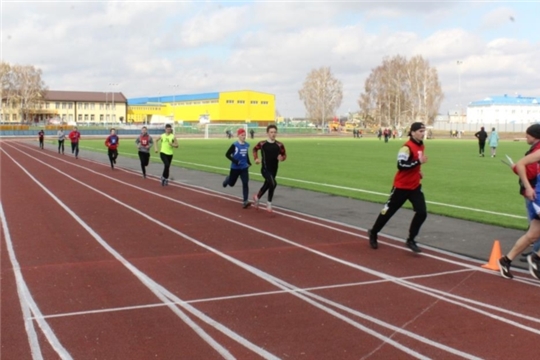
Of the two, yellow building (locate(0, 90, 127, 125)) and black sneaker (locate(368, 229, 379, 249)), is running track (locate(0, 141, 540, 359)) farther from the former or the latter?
yellow building (locate(0, 90, 127, 125))

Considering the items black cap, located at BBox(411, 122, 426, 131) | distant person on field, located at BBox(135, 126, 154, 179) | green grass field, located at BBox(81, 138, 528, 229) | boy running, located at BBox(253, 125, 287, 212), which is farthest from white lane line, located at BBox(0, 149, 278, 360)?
distant person on field, located at BBox(135, 126, 154, 179)

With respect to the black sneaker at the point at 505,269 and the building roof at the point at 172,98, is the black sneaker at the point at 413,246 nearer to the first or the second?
the black sneaker at the point at 505,269

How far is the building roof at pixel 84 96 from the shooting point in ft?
478

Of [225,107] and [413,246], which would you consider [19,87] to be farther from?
[413,246]

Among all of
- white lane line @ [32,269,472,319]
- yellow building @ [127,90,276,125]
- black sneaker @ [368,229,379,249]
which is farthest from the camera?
yellow building @ [127,90,276,125]

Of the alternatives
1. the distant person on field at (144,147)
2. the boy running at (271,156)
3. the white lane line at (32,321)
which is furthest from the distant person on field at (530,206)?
the distant person on field at (144,147)

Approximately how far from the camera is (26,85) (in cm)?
12938

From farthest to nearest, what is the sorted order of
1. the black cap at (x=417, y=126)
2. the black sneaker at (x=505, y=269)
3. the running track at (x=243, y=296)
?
the black cap at (x=417, y=126) → the black sneaker at (x=505, y=269) → the running track at (x=243, y=296)

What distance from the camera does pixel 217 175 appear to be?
23.4 m

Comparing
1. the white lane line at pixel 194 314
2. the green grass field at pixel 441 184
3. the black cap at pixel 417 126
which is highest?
the black cap at pixel 417 126

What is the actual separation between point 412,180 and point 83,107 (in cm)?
14580

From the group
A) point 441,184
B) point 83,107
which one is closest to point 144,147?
point 441,184

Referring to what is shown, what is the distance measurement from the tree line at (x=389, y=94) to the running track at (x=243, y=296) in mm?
106964

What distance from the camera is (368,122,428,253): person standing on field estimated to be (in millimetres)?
9086
